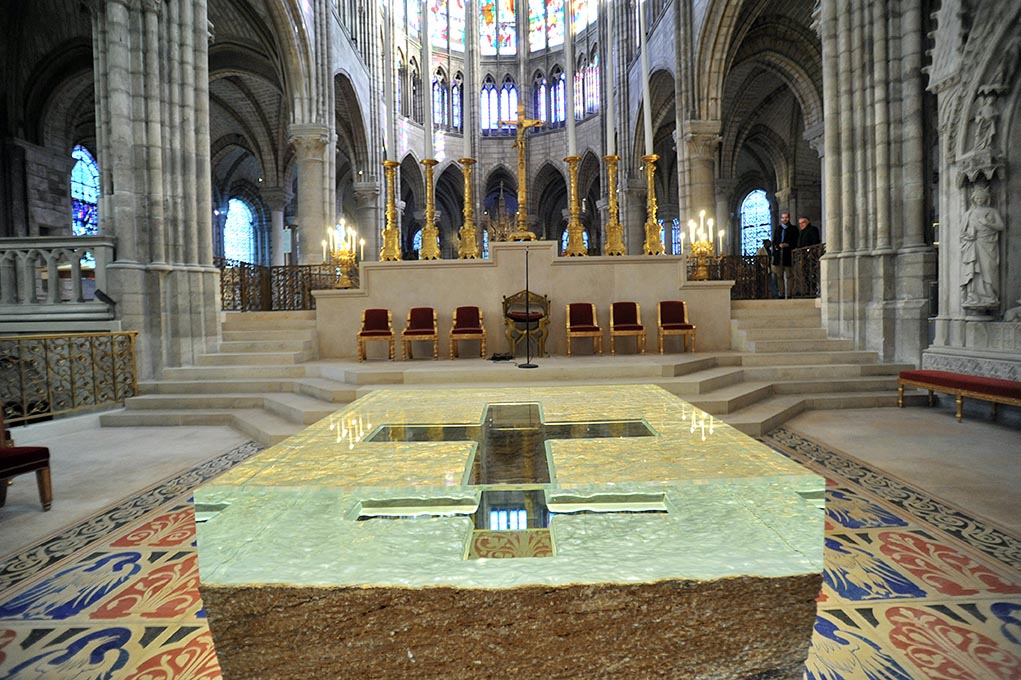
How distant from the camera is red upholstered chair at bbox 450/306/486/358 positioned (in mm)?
8453

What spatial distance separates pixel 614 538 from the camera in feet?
3.69

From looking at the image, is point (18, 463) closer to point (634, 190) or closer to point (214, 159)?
point (634, 190)

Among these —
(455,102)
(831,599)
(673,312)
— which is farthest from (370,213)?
(831,599)

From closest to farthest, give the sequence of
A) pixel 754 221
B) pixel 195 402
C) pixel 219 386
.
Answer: pixel 195 402 → pixel 219 386 → pixel 754 221

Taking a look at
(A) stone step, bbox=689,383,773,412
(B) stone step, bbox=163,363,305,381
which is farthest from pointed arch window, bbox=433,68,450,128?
(A) stone step, bbox=689,383,773,412

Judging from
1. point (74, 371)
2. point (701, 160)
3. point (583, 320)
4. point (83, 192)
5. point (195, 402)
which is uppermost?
point (701, 160)

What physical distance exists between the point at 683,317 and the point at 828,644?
6817 millimetres

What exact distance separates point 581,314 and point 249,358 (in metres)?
5.00

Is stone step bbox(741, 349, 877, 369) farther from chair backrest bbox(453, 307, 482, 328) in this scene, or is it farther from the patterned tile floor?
the patterned tile floor

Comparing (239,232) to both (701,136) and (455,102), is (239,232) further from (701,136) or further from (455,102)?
(701,136)

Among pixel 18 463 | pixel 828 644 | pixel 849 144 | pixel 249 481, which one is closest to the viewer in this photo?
pixel 249 481

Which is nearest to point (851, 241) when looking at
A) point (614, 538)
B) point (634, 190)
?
point (614, 538)

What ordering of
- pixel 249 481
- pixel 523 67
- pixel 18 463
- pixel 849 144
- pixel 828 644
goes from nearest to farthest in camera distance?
pixel 249 481
pixel 828 644
pixel 18 463
pixel 849 144
pixel 523 67

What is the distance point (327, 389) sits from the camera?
6.73 metres
